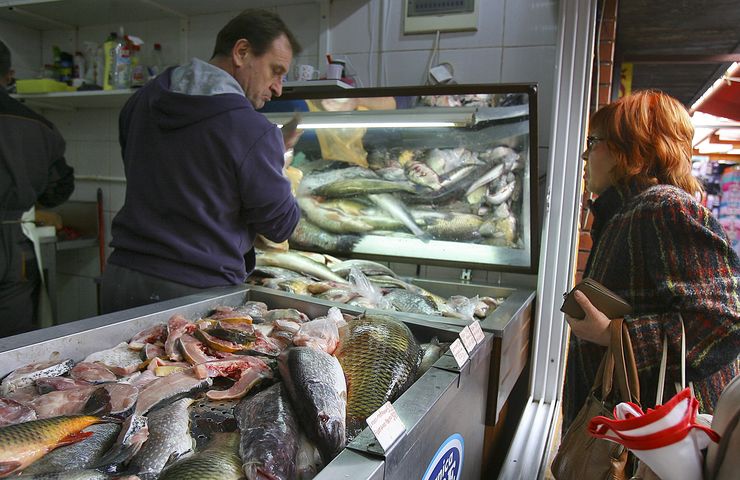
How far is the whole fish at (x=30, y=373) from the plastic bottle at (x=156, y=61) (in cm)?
278

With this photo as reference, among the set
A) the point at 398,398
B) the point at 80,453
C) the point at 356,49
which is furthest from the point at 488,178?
the point at 80,453

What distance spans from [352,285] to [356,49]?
1.60 m

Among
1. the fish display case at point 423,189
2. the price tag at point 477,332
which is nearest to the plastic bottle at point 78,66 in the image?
the fish display case at point 423,189

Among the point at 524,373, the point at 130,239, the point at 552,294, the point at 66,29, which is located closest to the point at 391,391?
the point at 130,239

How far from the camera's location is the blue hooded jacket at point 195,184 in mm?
1751

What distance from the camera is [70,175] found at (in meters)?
3.04

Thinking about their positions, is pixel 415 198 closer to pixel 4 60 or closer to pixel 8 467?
pixel 8 467

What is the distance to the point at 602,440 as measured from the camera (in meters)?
1.36

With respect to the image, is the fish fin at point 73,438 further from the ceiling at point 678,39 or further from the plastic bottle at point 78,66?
the plastic bottle at point 78,66

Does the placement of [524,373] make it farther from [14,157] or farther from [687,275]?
[14,157]

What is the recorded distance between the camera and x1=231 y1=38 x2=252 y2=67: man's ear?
1945mm

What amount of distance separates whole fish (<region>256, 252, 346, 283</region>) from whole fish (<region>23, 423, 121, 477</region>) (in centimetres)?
152

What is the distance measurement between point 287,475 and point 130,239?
1316 mm

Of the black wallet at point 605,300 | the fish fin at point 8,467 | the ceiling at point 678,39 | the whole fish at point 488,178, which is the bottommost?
the fish fin at point 8,467
